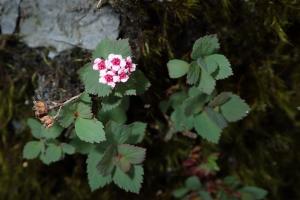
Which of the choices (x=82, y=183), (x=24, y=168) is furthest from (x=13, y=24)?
(x=82, y=183)

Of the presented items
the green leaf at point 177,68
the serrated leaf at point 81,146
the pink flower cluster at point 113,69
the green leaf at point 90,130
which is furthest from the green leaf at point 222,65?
the serrated leaf at point 81,146

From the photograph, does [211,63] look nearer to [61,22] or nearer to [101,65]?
[101,65]

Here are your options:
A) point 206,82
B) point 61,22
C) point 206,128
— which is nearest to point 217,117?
point 206,128

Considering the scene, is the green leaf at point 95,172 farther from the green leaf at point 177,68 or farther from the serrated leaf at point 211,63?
the serrated leaf at point 211,63

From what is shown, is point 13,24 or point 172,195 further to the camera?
point 172,195

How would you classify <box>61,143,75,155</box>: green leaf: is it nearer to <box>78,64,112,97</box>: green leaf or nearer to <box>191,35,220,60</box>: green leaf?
<box>78,64,112,97</box>: green leaf

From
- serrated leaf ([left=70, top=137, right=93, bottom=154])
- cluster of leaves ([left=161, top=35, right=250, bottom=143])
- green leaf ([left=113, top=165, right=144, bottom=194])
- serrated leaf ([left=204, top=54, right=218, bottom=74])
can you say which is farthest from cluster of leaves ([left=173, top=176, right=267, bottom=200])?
serrated leaf ([left=204, top=54, right=218, bottom=74])

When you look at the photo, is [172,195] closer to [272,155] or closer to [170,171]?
[170,171]
